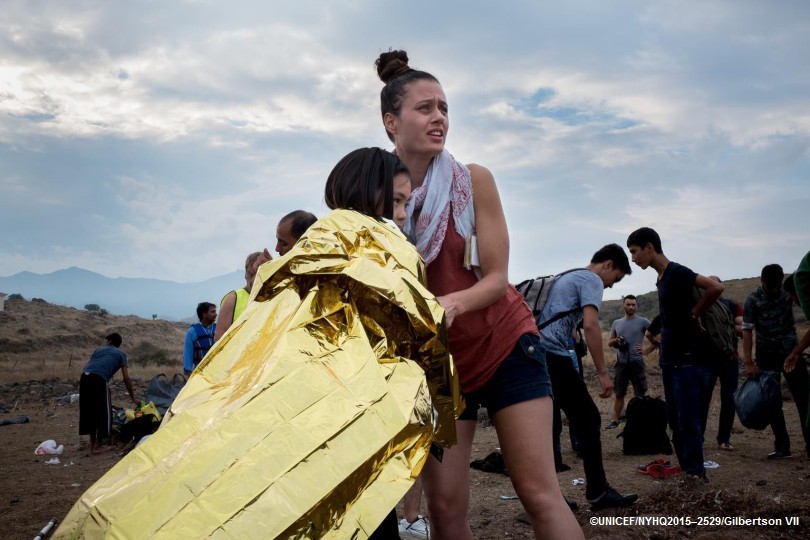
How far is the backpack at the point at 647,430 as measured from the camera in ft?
22.9

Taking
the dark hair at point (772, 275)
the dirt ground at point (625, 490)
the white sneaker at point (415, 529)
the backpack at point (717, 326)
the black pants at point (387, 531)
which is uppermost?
the dark hair at point (772, 275)

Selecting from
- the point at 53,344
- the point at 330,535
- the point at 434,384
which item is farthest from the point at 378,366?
the point at 53,344

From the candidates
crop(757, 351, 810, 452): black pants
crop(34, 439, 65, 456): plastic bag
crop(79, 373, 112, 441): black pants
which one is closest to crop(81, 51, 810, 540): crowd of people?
crop(757, 351, 810, 452): black pants

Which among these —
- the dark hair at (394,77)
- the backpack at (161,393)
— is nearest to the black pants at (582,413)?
the dark hair at (394,77)

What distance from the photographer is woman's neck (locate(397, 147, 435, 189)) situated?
237 cm

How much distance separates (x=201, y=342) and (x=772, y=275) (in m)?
6.38

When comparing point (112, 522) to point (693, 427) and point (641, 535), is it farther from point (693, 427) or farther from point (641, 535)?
point (693, 427)

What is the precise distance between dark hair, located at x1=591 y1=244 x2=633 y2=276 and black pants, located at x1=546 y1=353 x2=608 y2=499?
1.17 meters

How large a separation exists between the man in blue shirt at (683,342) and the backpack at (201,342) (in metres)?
4.64

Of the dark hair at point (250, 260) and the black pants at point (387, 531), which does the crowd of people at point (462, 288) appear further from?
the dark hair at point (250, 260)

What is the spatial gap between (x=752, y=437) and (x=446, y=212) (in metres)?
→ 7.33

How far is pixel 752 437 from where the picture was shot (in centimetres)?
788

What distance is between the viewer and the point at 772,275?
6.92 metres

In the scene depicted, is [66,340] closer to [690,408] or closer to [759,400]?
[759,400]
